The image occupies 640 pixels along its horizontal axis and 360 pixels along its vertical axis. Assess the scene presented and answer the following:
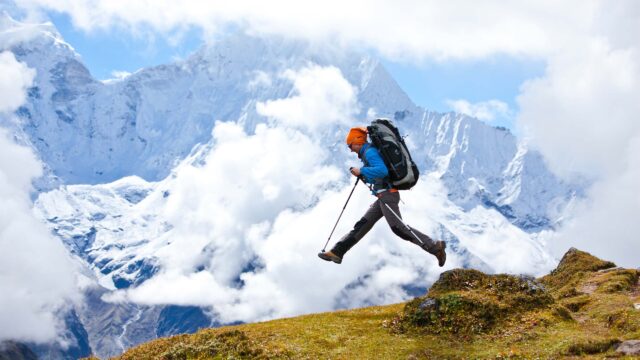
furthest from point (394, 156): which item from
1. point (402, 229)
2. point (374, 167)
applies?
point (402, 229)

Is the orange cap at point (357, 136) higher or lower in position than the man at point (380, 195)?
higher

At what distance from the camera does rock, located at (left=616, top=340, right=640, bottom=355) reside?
18328 mm

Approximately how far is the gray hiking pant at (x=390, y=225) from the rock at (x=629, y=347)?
634 cm

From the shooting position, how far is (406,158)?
70.5 feet

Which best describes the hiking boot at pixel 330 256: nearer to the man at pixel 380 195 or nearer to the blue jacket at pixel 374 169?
the man at pixel 380 195

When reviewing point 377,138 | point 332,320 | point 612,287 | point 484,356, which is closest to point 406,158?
point 377,138

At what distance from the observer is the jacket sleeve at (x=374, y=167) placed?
21.0 m

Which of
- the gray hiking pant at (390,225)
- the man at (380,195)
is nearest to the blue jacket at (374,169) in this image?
the man at (380,195)

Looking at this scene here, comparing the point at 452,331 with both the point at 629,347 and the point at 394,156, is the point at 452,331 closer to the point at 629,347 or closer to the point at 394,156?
the point at 629,347

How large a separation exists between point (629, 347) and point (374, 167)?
9.36 metres

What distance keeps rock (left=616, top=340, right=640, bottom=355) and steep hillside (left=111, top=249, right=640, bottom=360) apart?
0.04 m

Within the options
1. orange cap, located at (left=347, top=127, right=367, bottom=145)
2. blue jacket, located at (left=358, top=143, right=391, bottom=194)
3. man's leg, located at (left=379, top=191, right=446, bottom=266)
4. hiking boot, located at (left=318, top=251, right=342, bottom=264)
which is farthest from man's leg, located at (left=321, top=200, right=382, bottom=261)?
orange cap, located at (left=347, top=127, right=367, bottom=145)

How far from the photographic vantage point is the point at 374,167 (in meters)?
21.1

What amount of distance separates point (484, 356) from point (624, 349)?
13.2ft
